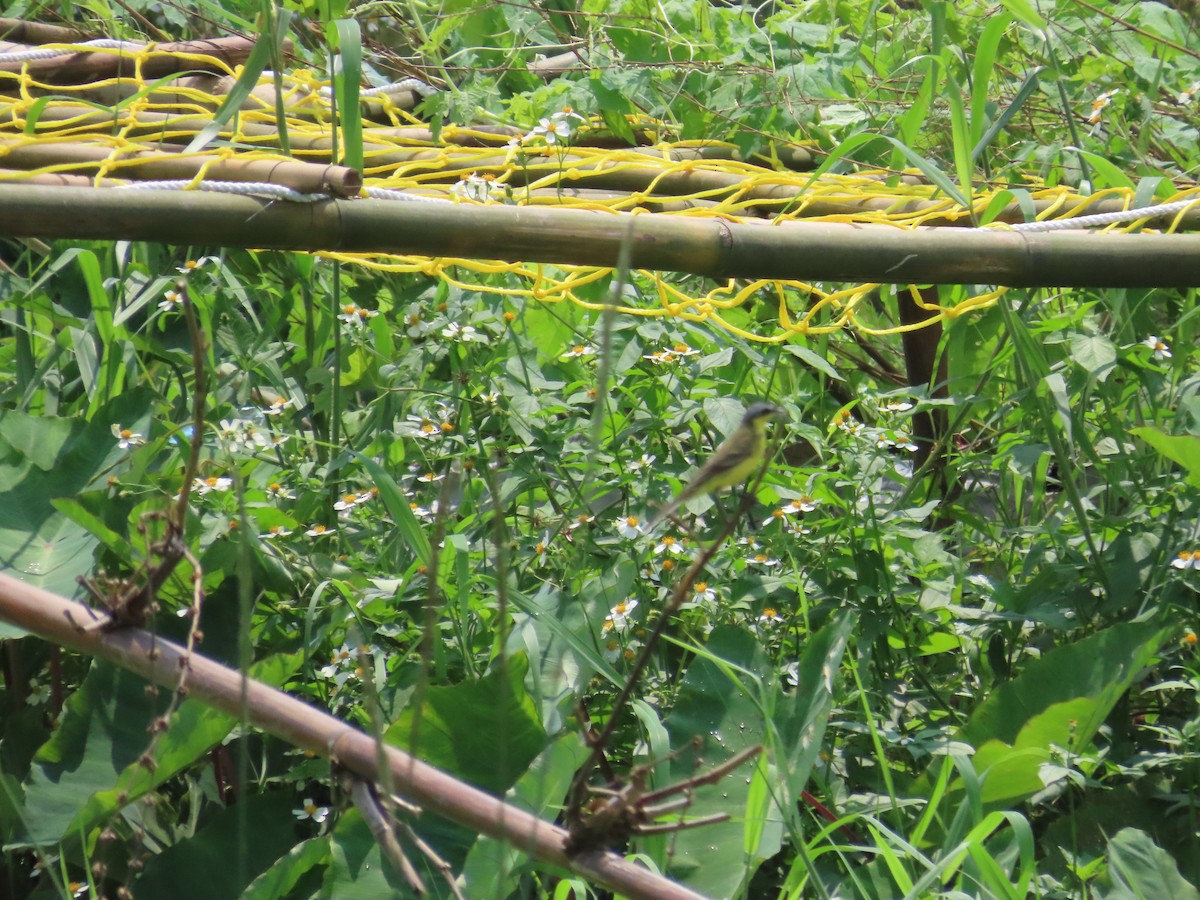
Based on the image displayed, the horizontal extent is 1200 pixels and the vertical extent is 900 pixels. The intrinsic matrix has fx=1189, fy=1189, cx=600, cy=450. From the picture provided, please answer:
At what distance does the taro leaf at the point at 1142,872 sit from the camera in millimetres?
1255

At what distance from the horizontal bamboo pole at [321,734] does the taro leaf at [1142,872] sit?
83 cm

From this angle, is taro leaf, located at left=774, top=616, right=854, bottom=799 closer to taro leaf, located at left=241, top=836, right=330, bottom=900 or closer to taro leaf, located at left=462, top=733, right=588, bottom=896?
taro leaf, located at left=462, top=733, right=588, bottom=896

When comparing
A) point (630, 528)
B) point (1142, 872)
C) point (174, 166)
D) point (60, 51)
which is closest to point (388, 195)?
point (174, 166)

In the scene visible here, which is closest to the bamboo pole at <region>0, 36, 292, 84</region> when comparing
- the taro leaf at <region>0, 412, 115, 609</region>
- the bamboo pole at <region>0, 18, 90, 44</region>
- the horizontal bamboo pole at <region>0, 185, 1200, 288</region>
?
the bamboo pole at <region>0, 18, 90, 44</region>

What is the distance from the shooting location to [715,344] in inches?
78.5

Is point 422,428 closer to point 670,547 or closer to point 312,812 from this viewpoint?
point 670,547

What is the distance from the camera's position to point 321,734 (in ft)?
2.28

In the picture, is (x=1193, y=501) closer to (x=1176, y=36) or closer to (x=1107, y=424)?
(x=1107, y=424)

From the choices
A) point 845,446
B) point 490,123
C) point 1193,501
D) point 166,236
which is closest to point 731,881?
point 845,446

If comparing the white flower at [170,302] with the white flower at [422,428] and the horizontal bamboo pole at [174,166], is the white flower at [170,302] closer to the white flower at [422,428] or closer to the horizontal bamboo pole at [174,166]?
the horizontal bamboo pole at [174,166]

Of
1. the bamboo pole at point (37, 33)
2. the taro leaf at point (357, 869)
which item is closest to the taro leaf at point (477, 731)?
the taro leaf at point (357, 869)

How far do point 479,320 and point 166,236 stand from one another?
0.58 metres

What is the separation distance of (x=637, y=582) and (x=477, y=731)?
35cm

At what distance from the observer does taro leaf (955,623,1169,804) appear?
4.32 feet
